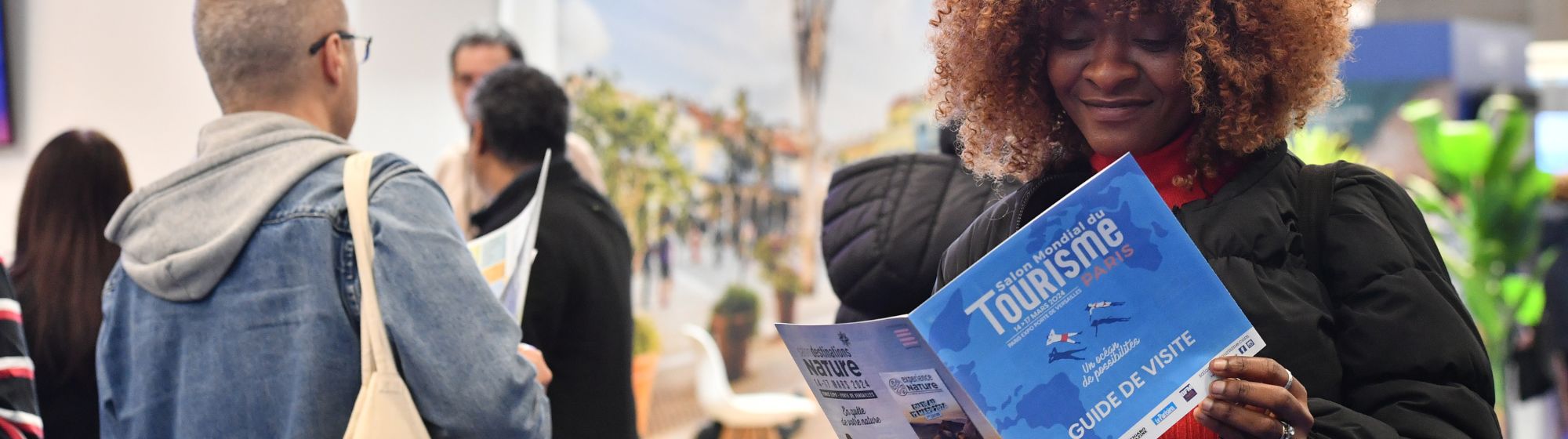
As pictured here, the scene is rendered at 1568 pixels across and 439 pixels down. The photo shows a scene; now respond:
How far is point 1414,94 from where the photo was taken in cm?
705

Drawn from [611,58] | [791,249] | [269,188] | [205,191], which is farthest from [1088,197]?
[791,249]

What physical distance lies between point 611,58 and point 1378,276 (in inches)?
192

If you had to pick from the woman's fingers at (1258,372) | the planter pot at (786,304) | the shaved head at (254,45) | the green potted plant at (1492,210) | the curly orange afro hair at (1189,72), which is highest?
the shaved head at (254,45)

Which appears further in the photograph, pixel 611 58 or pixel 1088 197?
pixel 611 58

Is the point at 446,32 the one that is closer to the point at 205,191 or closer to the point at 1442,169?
the point at 205,191

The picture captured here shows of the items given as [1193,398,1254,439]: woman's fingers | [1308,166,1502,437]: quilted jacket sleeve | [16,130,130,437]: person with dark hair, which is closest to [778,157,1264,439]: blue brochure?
[1193,398,1254,439]: woman's fingers

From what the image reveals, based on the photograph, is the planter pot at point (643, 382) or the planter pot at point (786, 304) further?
the planter pot at point (786, 304)

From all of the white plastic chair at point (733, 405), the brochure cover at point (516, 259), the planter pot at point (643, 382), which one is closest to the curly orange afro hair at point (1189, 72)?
the brochure cover at point (516, 259)

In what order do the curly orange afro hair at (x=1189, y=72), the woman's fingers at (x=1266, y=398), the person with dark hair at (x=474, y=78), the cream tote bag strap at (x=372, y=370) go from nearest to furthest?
the woman's fingers at (x=1266, y=398), the curly orange afro hair at (x=1189, y=72), the cream tote bag strap at (x=372, y=370), the person with dark hair at (x=474, y=78)

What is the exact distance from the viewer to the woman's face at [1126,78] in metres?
1.31

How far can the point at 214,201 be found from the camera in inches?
73.2

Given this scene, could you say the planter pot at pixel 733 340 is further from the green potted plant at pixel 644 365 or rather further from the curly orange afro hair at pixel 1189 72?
the curly orange afro hair at pixel 1189 72

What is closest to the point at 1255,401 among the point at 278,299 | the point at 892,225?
the point at 892,225

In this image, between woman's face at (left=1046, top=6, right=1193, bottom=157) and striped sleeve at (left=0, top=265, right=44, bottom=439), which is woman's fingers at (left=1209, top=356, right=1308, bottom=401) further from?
striped sleeve at (left=0, top=265, right=44, bottom=439)
